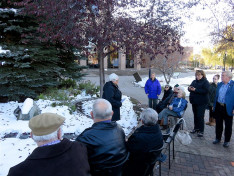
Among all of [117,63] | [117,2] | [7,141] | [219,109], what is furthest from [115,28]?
[117,63]

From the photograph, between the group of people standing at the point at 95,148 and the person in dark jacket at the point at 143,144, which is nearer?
the group of people standing at the point at 95,148

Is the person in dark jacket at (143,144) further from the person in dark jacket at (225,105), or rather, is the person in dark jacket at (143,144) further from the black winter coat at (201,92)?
the black winter coat at (201,92)

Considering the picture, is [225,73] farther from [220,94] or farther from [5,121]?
[5,121]

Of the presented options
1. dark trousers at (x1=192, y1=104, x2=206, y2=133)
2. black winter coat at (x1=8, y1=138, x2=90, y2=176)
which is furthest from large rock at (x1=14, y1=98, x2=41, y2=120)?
dark trousers at (x1=192, y1=104, x2=206, y2=133)

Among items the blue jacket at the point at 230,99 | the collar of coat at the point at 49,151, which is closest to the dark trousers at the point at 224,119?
the blue jacket at the point at 230,99

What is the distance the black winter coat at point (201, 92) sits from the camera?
488 centimetres

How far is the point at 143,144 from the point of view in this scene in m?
2.28

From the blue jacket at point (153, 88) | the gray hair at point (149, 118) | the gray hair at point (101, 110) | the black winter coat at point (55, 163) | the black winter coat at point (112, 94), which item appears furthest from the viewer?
the blue jacket at point (153, 88)

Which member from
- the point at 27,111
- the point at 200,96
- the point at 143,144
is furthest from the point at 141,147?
the point at 27,111

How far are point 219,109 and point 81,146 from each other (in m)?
3.92

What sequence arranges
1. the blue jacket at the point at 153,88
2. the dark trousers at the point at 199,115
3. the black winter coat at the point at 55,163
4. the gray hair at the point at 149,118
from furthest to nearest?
1. the blue jacket at the point at 153,88
2. the dark trousers at the point at 199,115
3. the gray hair at the point at 149,118
4. the black winter coat at the point at 55,163

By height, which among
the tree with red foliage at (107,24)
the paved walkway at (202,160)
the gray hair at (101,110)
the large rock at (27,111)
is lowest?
the paved walkway at (202,160)

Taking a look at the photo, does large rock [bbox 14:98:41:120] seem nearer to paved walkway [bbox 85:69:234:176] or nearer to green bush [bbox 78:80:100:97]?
paved walkway [bbox 85:69:234:176]

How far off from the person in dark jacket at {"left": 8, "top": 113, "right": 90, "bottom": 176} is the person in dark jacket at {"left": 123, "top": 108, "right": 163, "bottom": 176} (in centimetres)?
76
